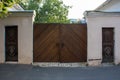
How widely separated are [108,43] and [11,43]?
5.17 meters

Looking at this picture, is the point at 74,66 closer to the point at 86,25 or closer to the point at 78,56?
the point at 78,56

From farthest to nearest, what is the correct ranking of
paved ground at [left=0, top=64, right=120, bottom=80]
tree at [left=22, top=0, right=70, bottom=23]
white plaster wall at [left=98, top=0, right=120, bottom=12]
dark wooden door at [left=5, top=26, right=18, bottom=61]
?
tree at [left=22, top=0, right=70, bottom=23] < white plaster wall at [left=98, top=0, right=120, bottom=12] < dark wooden door at [left=5, top=26, right=18, bottom=61] < paved ground at [left=0, top=64, right=120, bottom=80]

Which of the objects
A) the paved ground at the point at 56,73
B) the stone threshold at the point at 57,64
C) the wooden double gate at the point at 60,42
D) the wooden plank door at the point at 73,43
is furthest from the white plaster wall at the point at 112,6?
the paved ground at the point at 56,73

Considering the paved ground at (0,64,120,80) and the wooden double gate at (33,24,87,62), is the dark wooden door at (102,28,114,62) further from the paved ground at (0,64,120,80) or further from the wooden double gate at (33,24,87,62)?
the paved ground at (0,64,120,80)

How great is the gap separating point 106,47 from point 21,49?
4511mm

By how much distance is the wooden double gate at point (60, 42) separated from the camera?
1791cm

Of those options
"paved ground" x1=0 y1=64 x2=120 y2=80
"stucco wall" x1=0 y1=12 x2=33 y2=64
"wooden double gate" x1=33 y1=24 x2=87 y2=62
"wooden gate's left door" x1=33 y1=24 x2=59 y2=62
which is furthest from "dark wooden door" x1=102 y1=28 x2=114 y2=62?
"stucco wall" x1=0 y1=12 x2=33 y2=64

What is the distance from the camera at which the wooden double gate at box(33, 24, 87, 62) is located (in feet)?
58.7

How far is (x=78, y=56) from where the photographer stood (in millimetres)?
17953

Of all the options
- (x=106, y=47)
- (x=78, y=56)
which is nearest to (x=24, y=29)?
(x=78, y=56)

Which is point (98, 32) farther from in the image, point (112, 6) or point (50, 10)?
point (50, 10)

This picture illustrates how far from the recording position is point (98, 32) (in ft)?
57.5

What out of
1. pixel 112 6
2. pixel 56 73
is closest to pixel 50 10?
pixel 112 6

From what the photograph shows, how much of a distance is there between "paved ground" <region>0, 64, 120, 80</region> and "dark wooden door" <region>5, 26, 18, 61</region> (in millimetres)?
772
